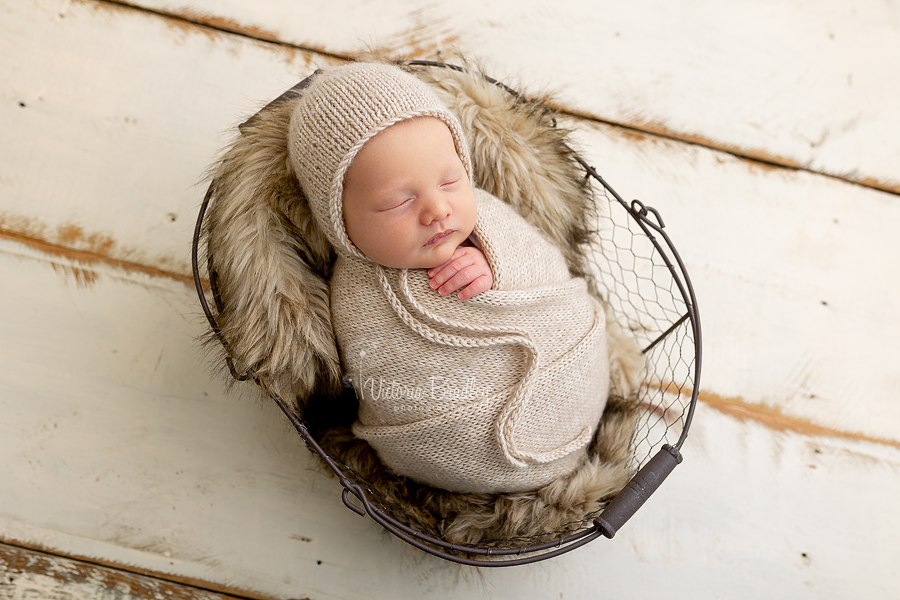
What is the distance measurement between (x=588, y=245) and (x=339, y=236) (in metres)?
0.51

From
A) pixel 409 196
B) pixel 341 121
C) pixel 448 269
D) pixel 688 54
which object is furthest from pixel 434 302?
pixel 688 54

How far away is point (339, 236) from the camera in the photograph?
86 cm

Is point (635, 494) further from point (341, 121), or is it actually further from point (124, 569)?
point (124, 569)

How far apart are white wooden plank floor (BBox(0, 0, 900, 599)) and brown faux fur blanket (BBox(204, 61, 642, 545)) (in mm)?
146

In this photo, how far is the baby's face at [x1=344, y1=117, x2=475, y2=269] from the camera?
80cm

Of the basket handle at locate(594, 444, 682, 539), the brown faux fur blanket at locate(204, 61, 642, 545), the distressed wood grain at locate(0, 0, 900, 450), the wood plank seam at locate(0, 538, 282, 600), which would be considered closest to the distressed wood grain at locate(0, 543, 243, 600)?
the wood plank seam at locate(0, 538, 282, 600)

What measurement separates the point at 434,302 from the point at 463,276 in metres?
0.06

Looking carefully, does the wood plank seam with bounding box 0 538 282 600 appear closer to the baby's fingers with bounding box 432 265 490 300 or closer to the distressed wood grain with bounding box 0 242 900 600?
the distressed wood grain with bounding box 0 242 900 600

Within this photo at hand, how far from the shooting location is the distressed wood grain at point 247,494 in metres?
1.05

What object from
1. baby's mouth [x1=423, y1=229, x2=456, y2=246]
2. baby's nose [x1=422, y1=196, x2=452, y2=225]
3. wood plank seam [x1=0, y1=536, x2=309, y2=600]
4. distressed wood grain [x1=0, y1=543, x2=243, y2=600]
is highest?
baby's nose [x1=422, y1=196, x2=452, y2=225]

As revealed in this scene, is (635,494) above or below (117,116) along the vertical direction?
below

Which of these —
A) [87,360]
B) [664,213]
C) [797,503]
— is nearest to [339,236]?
[87,360]

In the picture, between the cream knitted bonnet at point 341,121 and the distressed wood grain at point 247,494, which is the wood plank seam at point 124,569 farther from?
the cream knitted bonnet at point 341,121

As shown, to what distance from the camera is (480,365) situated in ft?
2.81
